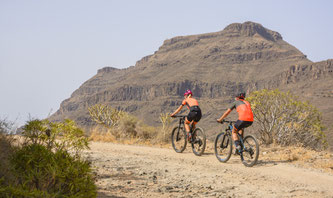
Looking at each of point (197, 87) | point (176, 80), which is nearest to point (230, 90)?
point (197, 87)

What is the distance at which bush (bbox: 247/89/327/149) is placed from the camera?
44.5 feet

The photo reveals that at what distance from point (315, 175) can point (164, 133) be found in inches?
334

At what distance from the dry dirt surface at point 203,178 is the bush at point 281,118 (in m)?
3.79

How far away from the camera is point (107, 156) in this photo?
11.0 meters

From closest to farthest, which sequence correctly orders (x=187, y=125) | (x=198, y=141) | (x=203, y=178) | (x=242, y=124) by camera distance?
(x=203, y=178) → (x=242, y=124) → (x=198, y=141) → (x=187, y=125)

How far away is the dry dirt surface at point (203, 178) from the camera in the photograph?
6395mm

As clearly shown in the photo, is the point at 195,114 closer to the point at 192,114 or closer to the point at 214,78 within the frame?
the point at 192,114

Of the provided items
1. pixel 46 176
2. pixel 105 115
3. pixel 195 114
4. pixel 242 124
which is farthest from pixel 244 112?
pixel 105 115

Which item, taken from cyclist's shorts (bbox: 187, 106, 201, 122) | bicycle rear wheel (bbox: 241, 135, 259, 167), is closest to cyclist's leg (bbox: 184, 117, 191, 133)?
cyclist's shorts (bbox: 187, 106, 201, 122)

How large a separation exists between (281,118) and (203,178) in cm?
811

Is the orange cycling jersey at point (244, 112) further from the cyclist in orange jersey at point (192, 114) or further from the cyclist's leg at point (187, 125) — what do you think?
the cyclist's leg at point (187, 125)

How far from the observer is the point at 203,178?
25.0 ft

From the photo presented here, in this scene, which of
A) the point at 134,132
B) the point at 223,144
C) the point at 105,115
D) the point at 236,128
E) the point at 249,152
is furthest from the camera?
the point at 105,115

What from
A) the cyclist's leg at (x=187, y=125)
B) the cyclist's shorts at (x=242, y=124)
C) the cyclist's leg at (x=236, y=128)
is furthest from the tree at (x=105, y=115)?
the cyclist's shorts at (x=242, y=124)
